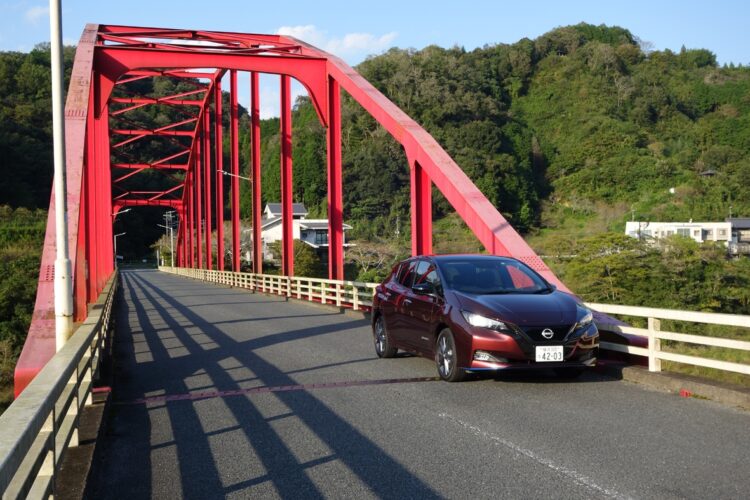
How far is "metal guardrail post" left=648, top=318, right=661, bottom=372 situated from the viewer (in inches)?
345

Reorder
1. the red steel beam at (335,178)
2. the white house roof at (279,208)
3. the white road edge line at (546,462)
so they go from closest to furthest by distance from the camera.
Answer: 1. the white road edge line at (546,462)
2. the red steel beam at (335,178)
3. the white house roof at (279,208)

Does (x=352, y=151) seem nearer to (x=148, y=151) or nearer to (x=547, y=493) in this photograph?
(x=148, y=151)

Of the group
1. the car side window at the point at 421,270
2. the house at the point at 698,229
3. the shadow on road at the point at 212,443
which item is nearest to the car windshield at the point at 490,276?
the car side window at the point at 421,270

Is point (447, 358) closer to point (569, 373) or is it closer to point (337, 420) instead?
→ point (569, 373)

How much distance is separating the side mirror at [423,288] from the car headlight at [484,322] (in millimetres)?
1007

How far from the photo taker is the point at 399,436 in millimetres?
6359

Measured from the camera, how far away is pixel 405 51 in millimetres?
93438

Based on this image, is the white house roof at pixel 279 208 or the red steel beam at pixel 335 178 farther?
the white house roof at pixel 279 208

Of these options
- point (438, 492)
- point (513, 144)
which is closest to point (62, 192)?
point (438, 492)

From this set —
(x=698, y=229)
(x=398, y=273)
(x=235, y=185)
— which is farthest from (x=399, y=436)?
(x=698, y=229)

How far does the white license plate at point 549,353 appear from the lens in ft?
27.6

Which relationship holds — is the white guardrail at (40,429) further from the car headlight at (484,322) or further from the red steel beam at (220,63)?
the red steel beam at (220,63)

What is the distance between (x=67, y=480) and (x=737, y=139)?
8702 centimetres

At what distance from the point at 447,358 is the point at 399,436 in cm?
291
